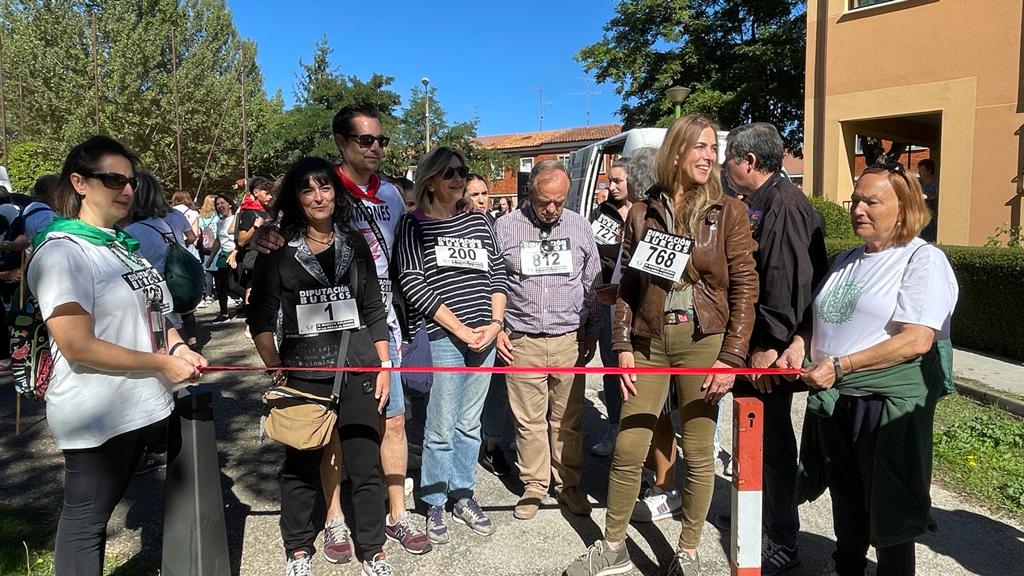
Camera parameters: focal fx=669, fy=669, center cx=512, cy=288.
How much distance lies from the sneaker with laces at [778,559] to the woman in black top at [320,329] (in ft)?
5.91

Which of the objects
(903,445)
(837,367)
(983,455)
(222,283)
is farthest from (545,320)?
(222,283)

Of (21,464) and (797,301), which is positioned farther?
(21,464)

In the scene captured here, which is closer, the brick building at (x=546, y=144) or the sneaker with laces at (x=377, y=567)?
the sneaker with laces at (x=377, y=567)

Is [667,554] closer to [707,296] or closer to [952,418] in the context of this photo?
[707,296]

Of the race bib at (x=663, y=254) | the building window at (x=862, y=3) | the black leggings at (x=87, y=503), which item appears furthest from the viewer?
the building window at (x=862, y=3)

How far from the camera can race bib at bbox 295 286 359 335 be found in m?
2.96

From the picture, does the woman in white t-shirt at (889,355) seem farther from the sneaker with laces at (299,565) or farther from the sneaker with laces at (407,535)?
the sneaker with laces at (299,565)

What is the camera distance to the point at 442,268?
3.59m

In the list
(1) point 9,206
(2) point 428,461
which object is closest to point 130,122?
(1) point 9,206

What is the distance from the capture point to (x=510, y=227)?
390cm

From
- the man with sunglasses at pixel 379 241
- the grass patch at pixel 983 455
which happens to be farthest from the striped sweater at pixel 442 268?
the grass patch at pixel 983 455

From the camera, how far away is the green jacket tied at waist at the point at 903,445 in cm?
255

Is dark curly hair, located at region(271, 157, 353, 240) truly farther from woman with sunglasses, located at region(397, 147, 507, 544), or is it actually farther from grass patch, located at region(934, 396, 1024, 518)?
grass patch, located at region(934, 396, 1024, 518)

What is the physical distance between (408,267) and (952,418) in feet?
15.1
